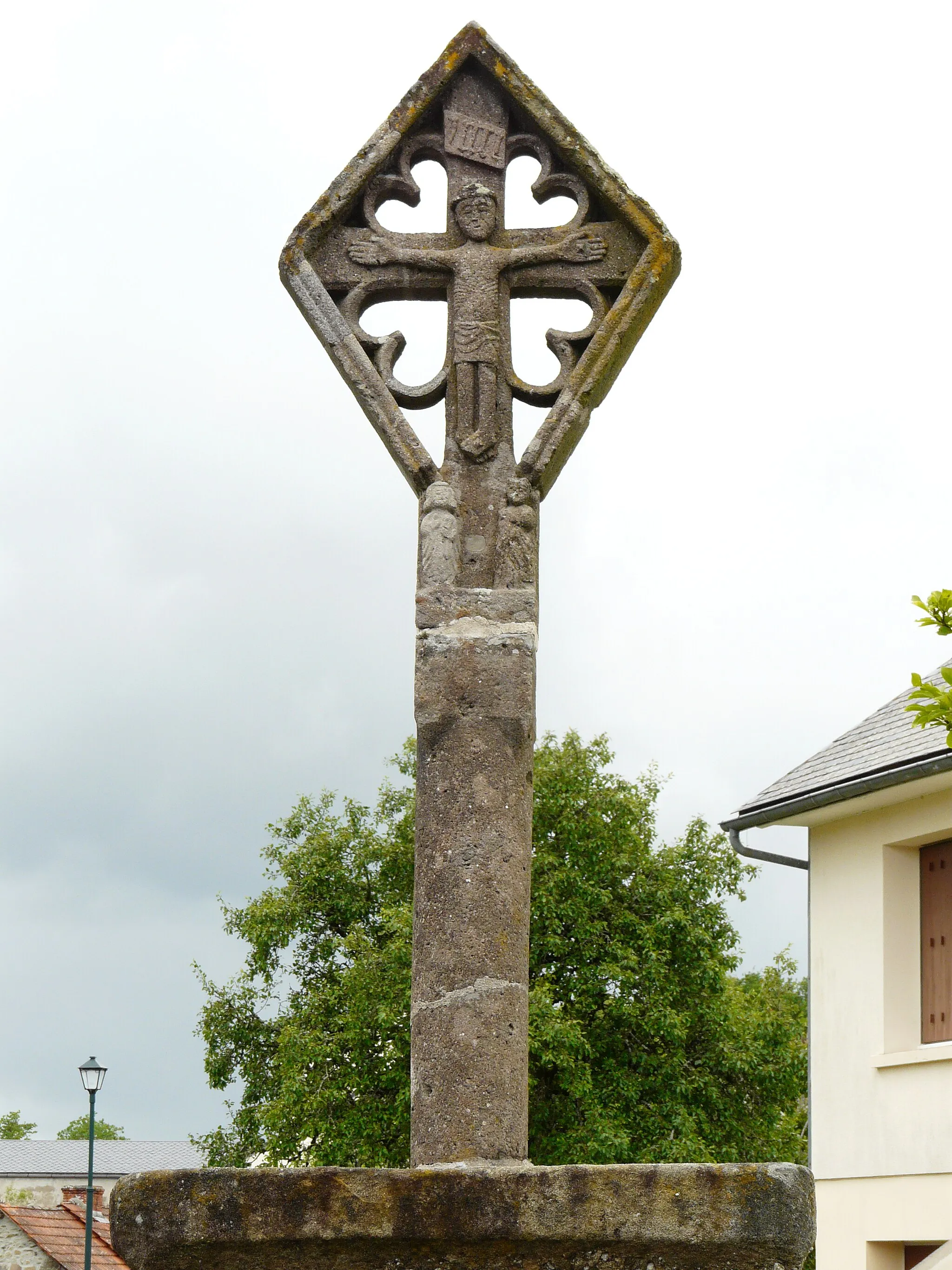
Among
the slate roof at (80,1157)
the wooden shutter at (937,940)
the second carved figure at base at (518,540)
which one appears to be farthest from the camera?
the slate roof at (80,1157)

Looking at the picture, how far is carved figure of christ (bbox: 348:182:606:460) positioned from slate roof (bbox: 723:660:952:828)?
7.90 metres

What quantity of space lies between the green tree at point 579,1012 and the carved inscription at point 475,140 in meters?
16.8

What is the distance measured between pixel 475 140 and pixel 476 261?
0.39 metres

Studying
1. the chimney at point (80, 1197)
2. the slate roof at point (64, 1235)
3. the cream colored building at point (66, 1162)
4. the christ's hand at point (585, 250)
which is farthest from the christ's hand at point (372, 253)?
the cream colored building at point (66, 1162)

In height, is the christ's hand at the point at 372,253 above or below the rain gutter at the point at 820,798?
above

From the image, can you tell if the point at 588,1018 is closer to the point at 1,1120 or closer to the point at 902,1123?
the point at 902,1123

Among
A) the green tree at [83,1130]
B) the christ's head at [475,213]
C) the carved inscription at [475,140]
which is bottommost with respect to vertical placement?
the green tree at [83,1130]

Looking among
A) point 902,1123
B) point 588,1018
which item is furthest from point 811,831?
point 588,1018

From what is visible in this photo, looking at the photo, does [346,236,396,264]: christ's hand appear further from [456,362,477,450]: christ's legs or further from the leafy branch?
the leafy branch

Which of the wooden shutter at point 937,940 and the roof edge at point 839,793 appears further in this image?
the wooden shutter at point 937,940

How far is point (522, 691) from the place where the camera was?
13.6ft

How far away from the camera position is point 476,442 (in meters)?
4.58

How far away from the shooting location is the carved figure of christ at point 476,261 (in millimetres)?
4727

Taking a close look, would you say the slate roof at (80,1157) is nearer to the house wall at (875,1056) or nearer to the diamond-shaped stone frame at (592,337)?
the house wall at (875,1056)
